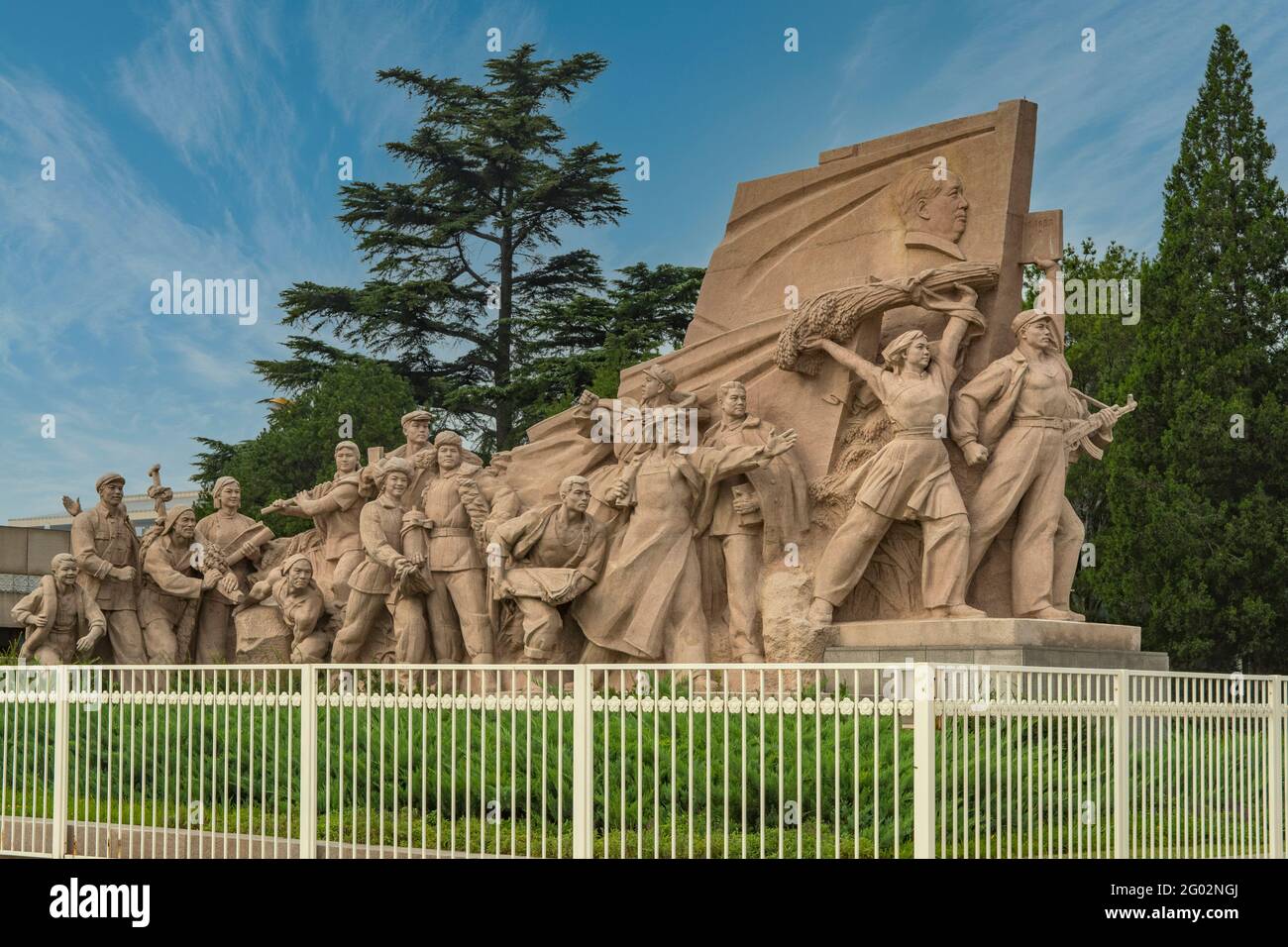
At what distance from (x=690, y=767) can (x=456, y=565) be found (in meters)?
5.28

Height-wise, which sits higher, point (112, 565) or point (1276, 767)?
point (112, 565)

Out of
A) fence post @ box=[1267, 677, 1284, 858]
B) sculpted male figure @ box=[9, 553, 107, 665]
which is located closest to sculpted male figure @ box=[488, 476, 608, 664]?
sculpted male figure @ box=[9, 553, 107, 665]

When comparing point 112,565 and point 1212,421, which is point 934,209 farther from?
point 1212,421

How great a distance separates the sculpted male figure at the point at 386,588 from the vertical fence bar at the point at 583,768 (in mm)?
4967

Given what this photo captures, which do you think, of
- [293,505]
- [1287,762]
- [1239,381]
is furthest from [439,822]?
[1239,381]

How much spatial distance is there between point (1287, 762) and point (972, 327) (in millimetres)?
3937

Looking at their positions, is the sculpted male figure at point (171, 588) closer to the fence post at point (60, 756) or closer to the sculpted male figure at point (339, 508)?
the sculpted male figure at point (339, 508)

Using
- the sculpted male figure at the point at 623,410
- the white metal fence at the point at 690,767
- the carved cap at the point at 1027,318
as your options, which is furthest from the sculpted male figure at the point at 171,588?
the carved cap at the point at 1027,318

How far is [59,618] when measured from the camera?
41.2 ft

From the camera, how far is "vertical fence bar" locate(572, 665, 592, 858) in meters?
6.95

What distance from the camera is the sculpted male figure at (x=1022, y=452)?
10820 millimetres

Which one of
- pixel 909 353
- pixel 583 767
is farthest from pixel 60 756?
pixel 909 353

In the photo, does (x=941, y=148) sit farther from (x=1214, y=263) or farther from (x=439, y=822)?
(x=1214, y=263)

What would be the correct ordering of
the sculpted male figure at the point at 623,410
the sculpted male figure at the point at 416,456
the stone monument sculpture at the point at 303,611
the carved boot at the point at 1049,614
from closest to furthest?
the carved boot at the point at 1049,614 < the sculpted male figure at the point at 623,410 < the stone monument sculpture at the point at 303,611 < the sculpted male figure at the point at 416,456
